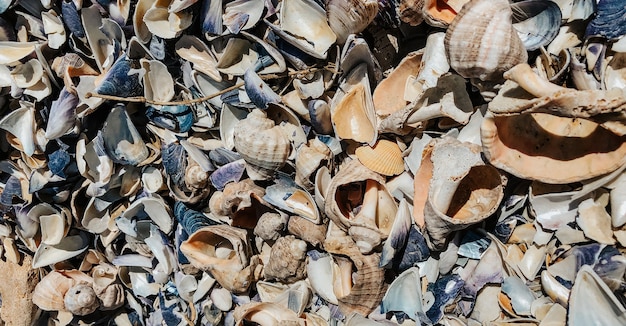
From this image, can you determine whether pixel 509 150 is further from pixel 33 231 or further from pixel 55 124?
pixel 33 231

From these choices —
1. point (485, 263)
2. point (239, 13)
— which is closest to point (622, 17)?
point (485, 263)

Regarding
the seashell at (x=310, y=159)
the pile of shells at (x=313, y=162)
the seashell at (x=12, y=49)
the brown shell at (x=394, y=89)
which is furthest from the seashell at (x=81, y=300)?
the brown shell at (x=394, y=89)

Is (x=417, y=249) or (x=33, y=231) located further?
(x=33, y=231)

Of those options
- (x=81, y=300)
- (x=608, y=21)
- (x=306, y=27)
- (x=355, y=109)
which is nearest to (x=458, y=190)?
(x=355, y=109)

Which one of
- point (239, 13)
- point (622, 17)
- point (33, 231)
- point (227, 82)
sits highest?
point (622, 17)

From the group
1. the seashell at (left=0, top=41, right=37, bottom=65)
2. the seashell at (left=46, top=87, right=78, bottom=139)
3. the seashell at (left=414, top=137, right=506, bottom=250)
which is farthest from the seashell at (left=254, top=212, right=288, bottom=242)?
the seashell at (left=0, top=41, right=37, bottom=65)

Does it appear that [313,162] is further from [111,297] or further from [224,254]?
[111,297]
